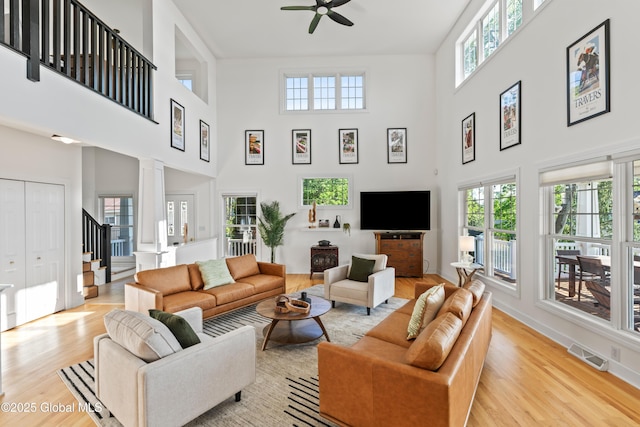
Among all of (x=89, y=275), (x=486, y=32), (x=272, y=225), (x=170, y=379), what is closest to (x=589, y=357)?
(x=170, y=379)

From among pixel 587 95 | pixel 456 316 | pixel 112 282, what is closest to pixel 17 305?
pixel 112 282

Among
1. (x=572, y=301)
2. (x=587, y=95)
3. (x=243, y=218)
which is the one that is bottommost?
(x=572, y=301)

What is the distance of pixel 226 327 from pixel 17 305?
2881mm

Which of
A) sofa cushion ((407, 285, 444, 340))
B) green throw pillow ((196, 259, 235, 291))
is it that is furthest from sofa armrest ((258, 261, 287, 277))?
sofa cushion ((407, 285, 444, 340))

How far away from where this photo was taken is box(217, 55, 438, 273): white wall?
739 centimetres

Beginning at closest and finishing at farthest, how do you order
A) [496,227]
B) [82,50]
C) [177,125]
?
[82,50] < [496,227] < [177,125]

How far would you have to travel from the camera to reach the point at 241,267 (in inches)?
196

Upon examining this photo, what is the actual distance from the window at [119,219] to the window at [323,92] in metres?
4.77

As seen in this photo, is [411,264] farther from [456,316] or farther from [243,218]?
[456,316]

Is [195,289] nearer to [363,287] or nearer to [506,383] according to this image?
[363,287]

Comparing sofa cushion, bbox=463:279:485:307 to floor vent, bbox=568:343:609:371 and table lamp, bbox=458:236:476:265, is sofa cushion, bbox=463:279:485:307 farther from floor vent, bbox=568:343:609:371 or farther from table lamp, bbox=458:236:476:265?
table lamp, bbox=458:236:476:265

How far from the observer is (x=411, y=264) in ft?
22.5

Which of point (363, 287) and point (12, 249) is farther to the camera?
point (363, 287)

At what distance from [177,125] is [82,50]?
2102 millimetres
